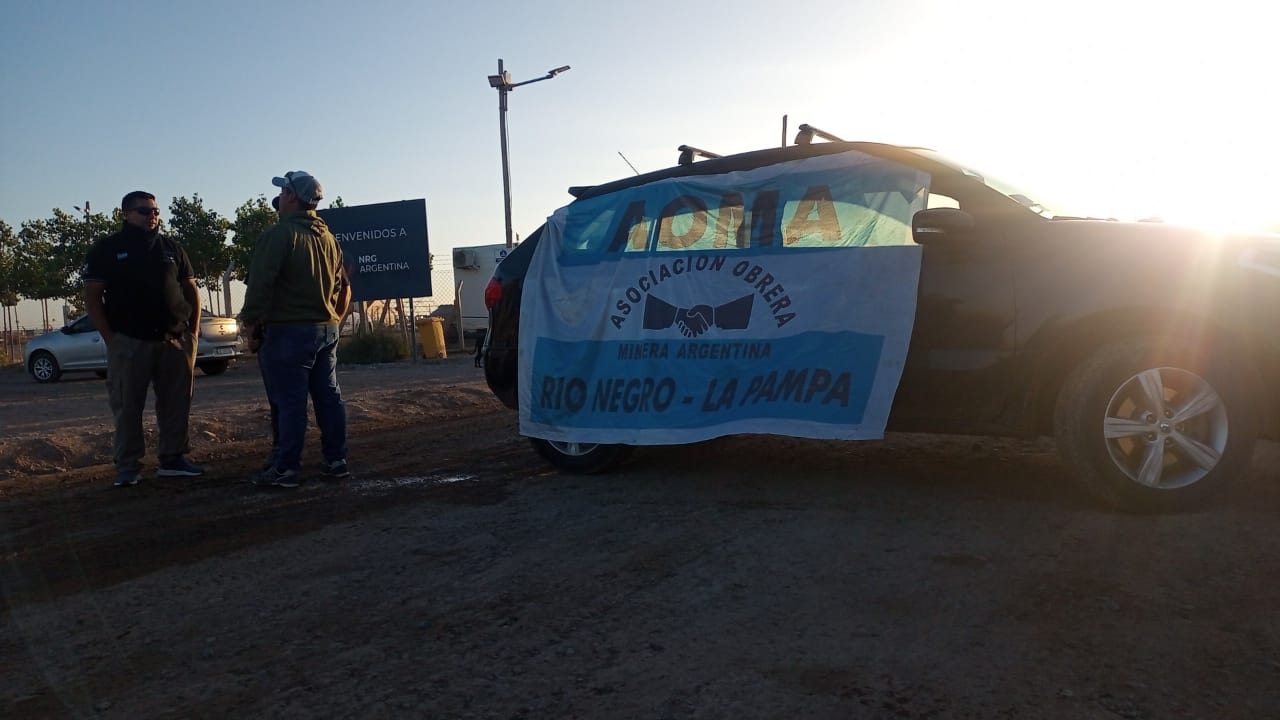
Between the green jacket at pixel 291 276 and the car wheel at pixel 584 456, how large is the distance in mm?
1611

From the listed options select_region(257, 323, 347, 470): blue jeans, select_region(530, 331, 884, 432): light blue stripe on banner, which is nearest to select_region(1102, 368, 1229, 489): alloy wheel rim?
select_region(530, 331, 884, 432): light blue stripe on banner

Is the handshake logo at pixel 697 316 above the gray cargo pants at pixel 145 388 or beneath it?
above

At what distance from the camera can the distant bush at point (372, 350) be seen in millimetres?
19438

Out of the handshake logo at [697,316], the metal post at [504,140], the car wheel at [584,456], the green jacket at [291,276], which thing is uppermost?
the metal post at [504,140]

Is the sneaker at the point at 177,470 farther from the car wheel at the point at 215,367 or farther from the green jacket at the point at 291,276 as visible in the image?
the car wheel at the point at 215,367

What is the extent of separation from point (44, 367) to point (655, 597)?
18.8m

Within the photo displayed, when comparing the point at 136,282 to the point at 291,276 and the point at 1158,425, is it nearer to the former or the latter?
the point at 291,276

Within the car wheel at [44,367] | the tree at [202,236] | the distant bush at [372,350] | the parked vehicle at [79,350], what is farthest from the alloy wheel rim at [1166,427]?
the tree at [202,236]

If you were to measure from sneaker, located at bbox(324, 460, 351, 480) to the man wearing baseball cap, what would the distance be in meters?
0.26

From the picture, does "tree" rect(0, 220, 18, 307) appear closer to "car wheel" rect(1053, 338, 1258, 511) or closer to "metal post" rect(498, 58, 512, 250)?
"metal post" rect(498, 58, 512, 250)

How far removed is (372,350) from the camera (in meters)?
19.6

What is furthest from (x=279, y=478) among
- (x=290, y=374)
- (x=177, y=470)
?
(x=177, y=470)

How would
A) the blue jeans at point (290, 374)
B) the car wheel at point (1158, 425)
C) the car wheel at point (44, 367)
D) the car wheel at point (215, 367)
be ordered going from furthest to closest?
the car wheel at point (44, 367) → the car wheel at point (215, 367) → the blue jeans at point (290, 374) → the car wheel at point (1158, 425)

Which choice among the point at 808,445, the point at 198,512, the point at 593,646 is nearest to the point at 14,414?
the point at 198,512
